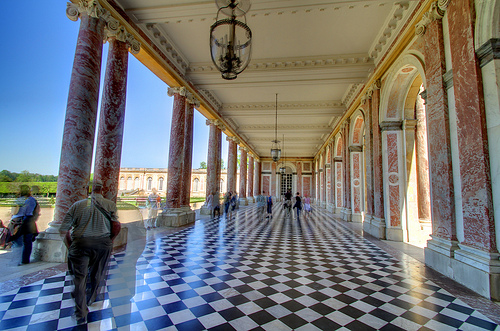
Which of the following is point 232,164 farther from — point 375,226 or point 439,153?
point 439,153

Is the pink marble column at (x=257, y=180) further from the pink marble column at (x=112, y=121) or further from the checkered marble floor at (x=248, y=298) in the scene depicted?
the checkered marble floor at (x=248, y=298)

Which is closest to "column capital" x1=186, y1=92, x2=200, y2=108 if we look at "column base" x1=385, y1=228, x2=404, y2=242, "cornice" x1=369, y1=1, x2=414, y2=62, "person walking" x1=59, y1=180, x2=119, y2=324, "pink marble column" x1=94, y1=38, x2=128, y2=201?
"pink marble column" x1=94, y1=38, x2=128, y2=201

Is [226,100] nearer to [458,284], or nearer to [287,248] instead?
[287,248]

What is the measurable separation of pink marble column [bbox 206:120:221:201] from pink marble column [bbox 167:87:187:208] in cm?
371

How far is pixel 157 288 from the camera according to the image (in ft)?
11.5

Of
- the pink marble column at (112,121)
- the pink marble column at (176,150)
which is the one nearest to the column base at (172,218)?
the pink marble column at (176,150)

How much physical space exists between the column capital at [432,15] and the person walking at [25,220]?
8298mm

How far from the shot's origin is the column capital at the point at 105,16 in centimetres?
500

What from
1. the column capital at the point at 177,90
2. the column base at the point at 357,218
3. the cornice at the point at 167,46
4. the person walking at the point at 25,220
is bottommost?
the column base at the point at 357,218

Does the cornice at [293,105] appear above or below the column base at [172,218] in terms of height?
above

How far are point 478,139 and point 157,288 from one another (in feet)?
17.7

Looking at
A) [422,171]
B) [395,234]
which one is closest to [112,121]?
[395,234]

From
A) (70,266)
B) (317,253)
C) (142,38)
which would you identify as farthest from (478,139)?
(142,38)

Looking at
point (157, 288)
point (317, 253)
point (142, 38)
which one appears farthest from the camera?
point (142, 38)
